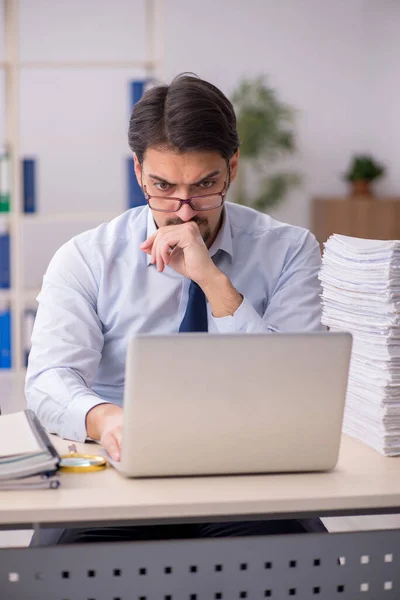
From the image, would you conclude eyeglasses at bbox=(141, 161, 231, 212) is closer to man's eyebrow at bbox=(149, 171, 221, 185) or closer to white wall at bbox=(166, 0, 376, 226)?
man's eyebrow at bbox=(149, 171, 221, 185)

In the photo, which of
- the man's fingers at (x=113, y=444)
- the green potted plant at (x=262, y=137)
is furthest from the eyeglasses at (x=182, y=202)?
the green potted plant at (x=262, y=137)

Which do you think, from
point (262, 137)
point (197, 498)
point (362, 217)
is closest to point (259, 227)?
point (197, 498)

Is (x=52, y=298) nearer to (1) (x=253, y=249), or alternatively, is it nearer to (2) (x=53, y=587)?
(1) (x=253, y=249)

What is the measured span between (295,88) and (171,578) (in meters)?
6.06

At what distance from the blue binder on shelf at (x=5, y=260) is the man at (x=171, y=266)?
10.1 ft

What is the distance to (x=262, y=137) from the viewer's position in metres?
6.41

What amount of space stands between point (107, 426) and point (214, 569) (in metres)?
0.34

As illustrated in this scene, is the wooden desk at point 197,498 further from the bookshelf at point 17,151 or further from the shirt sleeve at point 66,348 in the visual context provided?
the bookshelf at point 17,151

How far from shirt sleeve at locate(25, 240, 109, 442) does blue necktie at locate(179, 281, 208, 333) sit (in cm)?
20

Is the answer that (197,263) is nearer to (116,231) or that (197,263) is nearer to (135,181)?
(116,231)

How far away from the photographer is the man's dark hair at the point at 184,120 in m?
2.00

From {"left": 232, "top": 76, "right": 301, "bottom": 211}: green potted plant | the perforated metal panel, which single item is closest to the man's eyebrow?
the perforated metal panel

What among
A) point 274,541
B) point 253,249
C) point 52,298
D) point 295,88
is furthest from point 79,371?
point 295,88

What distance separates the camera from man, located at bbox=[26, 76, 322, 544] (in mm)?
1935
